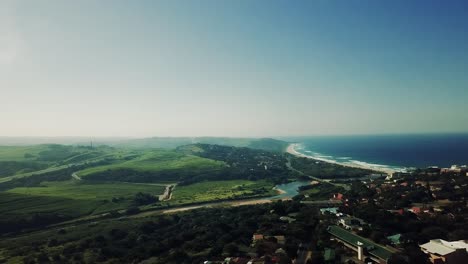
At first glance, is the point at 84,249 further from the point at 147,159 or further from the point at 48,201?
the point at 147,159

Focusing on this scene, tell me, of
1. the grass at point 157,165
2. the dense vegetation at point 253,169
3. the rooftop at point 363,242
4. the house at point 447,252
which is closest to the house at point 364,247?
the rooftop at point 363,242

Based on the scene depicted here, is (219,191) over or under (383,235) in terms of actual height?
under

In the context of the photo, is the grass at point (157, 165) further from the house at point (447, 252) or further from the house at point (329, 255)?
the house at point (447, 252)

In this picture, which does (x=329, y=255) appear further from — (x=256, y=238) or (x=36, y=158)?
(x=36, y=158)

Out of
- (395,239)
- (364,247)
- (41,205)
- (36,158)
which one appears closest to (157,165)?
(36,158)

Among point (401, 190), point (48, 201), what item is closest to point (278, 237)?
point (401, 190)

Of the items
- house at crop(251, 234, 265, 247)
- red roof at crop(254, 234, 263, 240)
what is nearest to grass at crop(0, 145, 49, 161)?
house at crop(251, 234, 265, 247)
